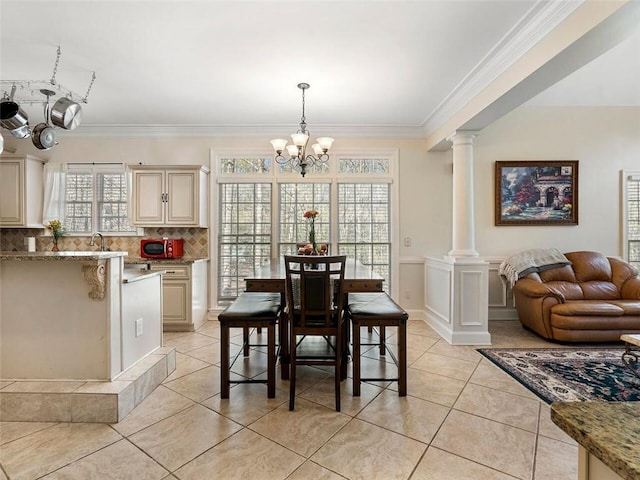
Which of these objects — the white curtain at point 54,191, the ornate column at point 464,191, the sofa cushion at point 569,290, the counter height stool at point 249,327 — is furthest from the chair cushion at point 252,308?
the white curtain at point 54,191

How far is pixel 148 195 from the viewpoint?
166 inches

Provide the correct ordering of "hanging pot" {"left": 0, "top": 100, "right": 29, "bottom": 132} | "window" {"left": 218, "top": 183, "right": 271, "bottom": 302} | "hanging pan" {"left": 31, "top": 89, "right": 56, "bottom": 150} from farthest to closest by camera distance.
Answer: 1. "window" {"left": 218, "top": 183, "right": 271, "bottom": 302}
2. "hanging pan" {"left": 31, "top": 89, "right": 56, "bottom": 150}
3. "hanging pot" {"left": 0, "top": 100, "right": 29, "bottom": 132}

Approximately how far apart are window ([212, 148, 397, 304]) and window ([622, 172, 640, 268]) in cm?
324

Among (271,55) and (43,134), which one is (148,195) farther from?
(271,55)

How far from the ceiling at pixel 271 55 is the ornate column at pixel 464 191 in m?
0.46

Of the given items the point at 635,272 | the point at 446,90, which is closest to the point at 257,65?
the point at 446,90

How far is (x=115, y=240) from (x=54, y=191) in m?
1.04

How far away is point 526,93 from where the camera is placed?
8.99 feet

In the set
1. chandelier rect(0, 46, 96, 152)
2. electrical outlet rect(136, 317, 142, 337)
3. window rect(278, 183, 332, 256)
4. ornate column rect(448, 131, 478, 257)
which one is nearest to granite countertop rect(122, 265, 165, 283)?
electrical outlet rect(136, 317, 142, 337)

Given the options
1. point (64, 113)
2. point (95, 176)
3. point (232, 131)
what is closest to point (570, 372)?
point (232, 131)

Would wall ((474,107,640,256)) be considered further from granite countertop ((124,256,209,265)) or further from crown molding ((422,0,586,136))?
granite countertop ((124,256,209,265))

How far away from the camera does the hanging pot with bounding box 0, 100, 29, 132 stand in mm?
2703

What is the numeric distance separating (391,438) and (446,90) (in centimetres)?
324

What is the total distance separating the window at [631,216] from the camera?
4.54 m
